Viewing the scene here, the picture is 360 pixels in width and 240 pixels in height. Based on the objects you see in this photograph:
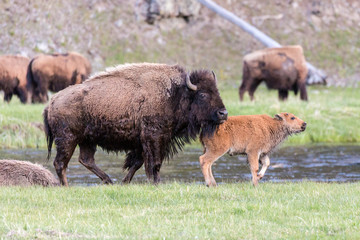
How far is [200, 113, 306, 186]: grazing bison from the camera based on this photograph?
33.7 feet

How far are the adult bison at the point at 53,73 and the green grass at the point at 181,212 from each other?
1455cm

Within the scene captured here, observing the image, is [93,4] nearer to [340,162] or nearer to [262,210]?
[340,162]

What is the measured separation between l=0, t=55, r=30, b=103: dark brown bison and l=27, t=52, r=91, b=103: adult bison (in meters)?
0.30

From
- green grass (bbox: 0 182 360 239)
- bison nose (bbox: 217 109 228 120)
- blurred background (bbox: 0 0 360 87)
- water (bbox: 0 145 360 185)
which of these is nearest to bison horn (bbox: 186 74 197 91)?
bison nose (bbox: 217 109 228 120)

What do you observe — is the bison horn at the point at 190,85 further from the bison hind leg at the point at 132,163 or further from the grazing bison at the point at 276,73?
the grazing bison at the point at 276,73

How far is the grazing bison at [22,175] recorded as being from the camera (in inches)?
427

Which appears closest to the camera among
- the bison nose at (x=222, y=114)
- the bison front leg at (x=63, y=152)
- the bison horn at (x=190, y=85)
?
the bison nose at (x=222, y=114)

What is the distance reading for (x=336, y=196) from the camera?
866 centimetres

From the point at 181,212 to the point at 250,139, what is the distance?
3.21 m

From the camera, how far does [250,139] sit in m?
10.5

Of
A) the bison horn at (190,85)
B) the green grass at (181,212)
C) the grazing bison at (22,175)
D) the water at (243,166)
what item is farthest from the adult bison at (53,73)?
the green grass at (181,212)

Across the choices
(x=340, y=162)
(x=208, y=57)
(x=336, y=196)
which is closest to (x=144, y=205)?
(x=336, y=196)

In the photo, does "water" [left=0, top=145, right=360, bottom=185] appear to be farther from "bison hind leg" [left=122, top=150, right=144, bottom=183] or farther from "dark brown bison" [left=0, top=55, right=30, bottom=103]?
"dark brown bison" [left=0, top=55, right=30, bottom=103]

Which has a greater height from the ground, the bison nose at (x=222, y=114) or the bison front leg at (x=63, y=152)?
the bison nose at (x=222, y=114)
